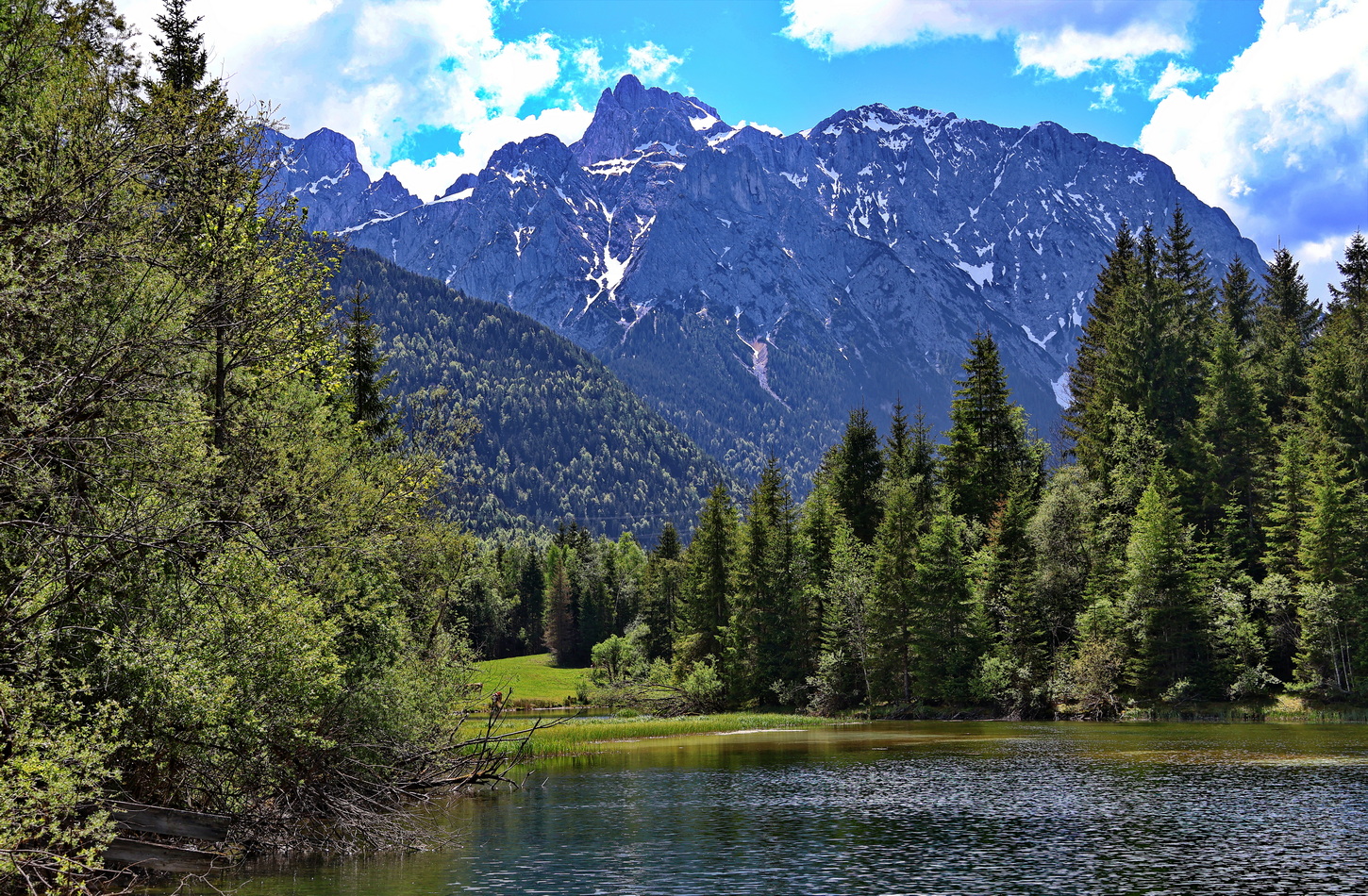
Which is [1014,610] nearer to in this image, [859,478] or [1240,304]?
[859,478]

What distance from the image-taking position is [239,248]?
29609mm

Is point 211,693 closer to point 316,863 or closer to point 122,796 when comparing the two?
point 122,796

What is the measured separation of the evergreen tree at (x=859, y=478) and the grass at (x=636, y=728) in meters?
25.5

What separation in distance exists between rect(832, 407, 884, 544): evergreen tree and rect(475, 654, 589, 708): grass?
139 ft

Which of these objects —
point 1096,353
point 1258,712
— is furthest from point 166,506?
point 1096,353

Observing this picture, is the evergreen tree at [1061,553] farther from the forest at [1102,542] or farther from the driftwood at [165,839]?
the driftwood at [165,839]

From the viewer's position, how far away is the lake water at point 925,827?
2384 centimetres

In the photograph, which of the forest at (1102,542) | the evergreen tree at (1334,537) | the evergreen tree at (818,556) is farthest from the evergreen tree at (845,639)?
the evergreen tree at (1334,537)

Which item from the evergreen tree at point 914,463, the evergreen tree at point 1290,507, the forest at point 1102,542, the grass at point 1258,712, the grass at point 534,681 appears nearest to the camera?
the grass at point 1258,712

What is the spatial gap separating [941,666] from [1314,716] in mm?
27607

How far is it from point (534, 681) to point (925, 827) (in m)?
120

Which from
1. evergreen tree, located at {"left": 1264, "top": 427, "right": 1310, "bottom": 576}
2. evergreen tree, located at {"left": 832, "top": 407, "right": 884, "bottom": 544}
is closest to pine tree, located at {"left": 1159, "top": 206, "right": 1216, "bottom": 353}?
evergreen tree, located at {"left": 1264, "top": 427, "right": 1310, "bottom": 576}

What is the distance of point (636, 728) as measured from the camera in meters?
76.0

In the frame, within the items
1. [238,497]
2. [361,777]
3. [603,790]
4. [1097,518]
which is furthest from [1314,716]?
[238,497]
